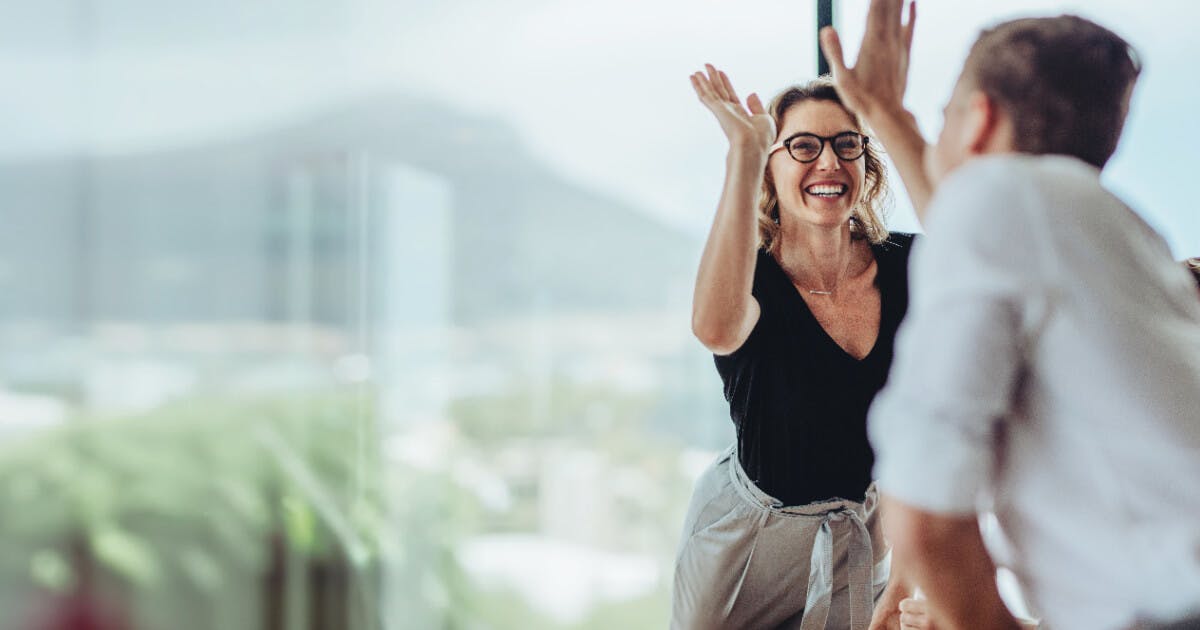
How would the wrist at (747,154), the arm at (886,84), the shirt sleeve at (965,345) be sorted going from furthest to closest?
Result: the wrist at (747,154)
the arm at (886,84)
the shirt sleeve at (965,345)

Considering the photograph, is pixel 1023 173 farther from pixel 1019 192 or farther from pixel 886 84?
pixel 886 84

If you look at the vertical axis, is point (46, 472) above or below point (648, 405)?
below

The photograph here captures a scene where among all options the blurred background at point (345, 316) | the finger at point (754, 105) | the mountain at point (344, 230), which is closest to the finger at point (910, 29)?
the finger at point (754, 105)

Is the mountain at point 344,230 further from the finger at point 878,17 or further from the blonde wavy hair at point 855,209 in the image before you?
the finger at point 878,17

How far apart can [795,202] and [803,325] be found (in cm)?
20

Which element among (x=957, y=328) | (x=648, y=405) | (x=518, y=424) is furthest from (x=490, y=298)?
(x=957, y=328)

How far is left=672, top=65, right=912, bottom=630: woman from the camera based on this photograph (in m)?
1.46

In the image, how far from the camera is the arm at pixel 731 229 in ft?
4.26

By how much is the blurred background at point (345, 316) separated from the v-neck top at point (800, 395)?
1.27m

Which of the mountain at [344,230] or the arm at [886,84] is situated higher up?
the arm at [886,84]

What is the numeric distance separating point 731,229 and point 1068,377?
66 centimetres

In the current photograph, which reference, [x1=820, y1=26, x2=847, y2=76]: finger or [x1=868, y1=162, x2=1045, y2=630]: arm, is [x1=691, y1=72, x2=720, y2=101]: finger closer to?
[x1=820, y1=26, x2=847, y2=76]: finger

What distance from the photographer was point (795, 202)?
1.54 metres

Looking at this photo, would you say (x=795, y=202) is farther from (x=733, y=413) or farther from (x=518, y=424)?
(x=518, y=424)
